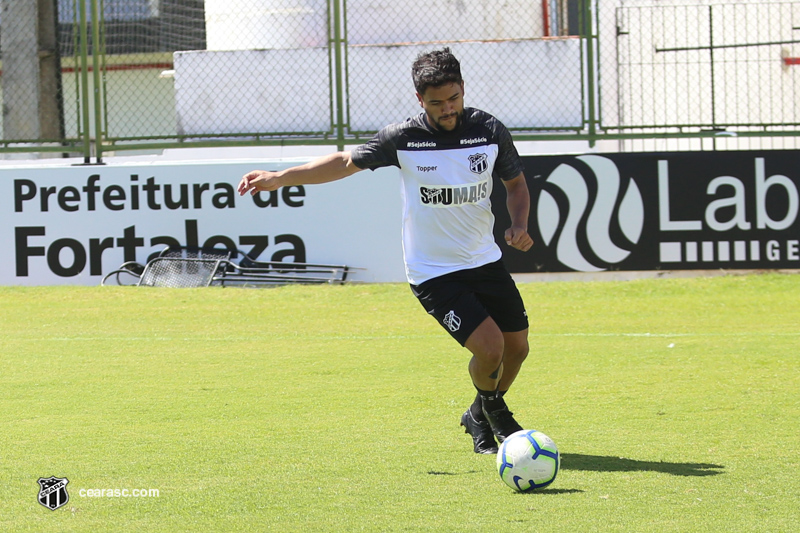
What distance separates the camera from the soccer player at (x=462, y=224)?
17.3ft

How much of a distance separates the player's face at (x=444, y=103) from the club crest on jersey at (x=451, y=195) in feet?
1.11

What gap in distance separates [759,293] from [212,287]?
6.80 meters

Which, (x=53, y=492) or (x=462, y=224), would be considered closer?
(x=53, y=492)

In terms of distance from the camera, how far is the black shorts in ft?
17.4

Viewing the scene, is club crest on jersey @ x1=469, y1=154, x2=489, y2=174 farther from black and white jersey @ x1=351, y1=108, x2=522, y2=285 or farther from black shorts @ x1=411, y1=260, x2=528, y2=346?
black shorts @ x1=411, y1=260, x2=528, y2=346

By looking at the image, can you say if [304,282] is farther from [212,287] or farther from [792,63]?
[792,63]

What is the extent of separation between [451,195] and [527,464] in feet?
5.11

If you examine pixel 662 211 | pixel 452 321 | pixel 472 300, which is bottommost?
pixel 452 321

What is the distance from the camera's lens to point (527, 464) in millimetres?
4492

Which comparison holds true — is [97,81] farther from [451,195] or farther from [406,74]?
[451,195]

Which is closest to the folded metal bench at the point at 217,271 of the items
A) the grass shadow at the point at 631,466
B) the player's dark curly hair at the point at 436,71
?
the player's dark curly hair at the point at 436,71

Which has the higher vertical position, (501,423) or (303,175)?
(303,175)

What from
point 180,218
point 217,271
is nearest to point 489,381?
point 217,271

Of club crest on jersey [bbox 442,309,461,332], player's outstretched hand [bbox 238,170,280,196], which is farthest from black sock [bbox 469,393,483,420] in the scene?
player's outstretched hand [bbox 238,170,280,196]
